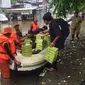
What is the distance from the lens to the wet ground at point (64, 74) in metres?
8.28

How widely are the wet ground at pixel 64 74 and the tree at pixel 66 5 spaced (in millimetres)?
1763

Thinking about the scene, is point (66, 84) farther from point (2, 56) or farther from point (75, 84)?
point (2, 56)

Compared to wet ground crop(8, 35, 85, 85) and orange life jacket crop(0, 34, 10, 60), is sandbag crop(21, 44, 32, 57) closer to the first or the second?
wet ground crop(8, 35, 85, 85)

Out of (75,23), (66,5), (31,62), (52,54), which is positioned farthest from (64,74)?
(75,23)

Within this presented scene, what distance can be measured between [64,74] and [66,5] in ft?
8.98

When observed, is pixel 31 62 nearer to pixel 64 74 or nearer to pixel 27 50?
pixel 27 50

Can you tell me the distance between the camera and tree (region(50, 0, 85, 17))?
33.4 ft

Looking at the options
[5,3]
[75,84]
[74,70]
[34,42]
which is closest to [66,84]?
[75,84]

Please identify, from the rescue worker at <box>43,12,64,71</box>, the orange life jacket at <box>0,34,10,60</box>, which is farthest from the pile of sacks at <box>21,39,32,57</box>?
the orange life jacket at <box>0,34,10,60</box>

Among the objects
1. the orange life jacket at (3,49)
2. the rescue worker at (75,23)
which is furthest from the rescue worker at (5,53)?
the rescue worker at (75,23)

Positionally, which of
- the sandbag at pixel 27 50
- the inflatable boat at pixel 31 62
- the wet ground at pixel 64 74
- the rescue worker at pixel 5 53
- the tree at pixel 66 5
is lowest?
the wet ground at pixel 64 74

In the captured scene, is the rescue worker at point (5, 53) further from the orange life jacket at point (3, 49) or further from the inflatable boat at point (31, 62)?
the inflatable boat at point (31, 62)

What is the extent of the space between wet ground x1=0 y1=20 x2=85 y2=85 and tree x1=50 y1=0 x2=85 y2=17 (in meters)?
1.76

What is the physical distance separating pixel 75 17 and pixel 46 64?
538cm
